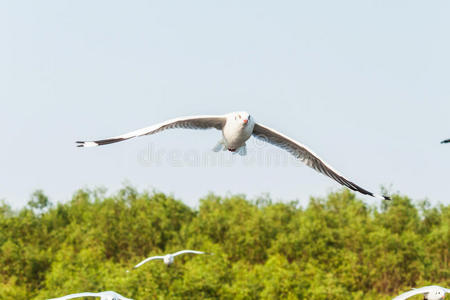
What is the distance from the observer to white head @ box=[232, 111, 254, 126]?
41.3ft

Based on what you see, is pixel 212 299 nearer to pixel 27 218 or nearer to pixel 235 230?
pixel 235 230

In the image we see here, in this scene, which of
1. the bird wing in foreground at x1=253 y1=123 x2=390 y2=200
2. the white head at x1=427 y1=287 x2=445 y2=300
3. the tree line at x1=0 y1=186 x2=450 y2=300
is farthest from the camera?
the tree line at x1=0 y1=186 x2=450 y2=300

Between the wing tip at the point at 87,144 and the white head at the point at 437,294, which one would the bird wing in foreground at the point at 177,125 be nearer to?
the wing tip at the point at 87,144

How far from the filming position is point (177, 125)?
44.2ft

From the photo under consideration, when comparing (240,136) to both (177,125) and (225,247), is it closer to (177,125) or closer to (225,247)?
(177,125)

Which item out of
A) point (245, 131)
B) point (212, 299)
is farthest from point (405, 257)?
point (245, 131)

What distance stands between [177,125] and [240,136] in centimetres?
131

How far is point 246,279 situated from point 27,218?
25.4m

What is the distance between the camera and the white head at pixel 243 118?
496 inches

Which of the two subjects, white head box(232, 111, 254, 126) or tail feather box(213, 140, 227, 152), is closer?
white head box(232, 111, 254, 126)

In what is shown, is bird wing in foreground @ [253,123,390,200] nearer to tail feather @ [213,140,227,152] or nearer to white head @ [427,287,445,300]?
tail feather @ [213,140,227,152]

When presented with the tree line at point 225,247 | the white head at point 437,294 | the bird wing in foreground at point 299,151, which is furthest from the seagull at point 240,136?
the tree line at point 225,247

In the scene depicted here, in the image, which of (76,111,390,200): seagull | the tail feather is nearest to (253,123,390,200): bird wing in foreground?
(76,111,390,200): seagull

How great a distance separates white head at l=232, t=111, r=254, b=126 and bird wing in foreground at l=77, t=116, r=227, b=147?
0.53 metres
